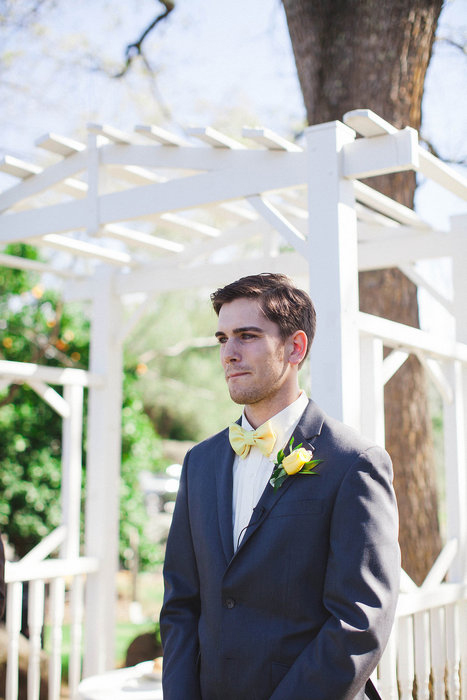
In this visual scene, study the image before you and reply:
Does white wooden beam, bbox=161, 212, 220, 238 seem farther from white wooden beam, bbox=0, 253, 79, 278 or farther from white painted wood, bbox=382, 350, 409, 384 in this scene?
white painted wood, bbox=382, 350, 409, 384

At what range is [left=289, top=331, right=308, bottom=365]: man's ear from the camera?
2.25 m

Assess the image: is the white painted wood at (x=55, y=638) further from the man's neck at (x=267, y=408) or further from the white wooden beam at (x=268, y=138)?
the white wooden beam at (x=268, y=138)

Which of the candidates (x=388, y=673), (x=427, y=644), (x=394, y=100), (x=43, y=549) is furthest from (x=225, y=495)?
(x=394, y=100)

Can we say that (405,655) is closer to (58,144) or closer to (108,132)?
(108,132)

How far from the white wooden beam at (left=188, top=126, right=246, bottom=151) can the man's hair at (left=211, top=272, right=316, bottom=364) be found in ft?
4.36

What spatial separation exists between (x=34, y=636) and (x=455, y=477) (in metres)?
2.35

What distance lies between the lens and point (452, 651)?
11.8ft

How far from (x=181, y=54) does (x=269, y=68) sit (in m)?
1.08

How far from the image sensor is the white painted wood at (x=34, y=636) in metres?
4.26

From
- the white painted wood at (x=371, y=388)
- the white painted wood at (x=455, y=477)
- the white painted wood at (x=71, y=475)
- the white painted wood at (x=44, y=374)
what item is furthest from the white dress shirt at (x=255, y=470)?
the white painted wood at (x=71, y=475)

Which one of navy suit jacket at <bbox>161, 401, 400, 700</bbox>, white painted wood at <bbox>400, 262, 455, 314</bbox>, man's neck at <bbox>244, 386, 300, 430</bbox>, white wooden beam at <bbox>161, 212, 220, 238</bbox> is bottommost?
navy suit jacket at <bbox>161, 401, 400, 700</bbox>

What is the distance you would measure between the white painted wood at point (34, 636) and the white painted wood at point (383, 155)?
2811 mm

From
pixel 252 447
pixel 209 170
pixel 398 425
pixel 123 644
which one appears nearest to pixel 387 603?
pixel 252 447

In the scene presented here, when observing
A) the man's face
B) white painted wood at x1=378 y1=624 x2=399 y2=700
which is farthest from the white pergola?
the man's face
